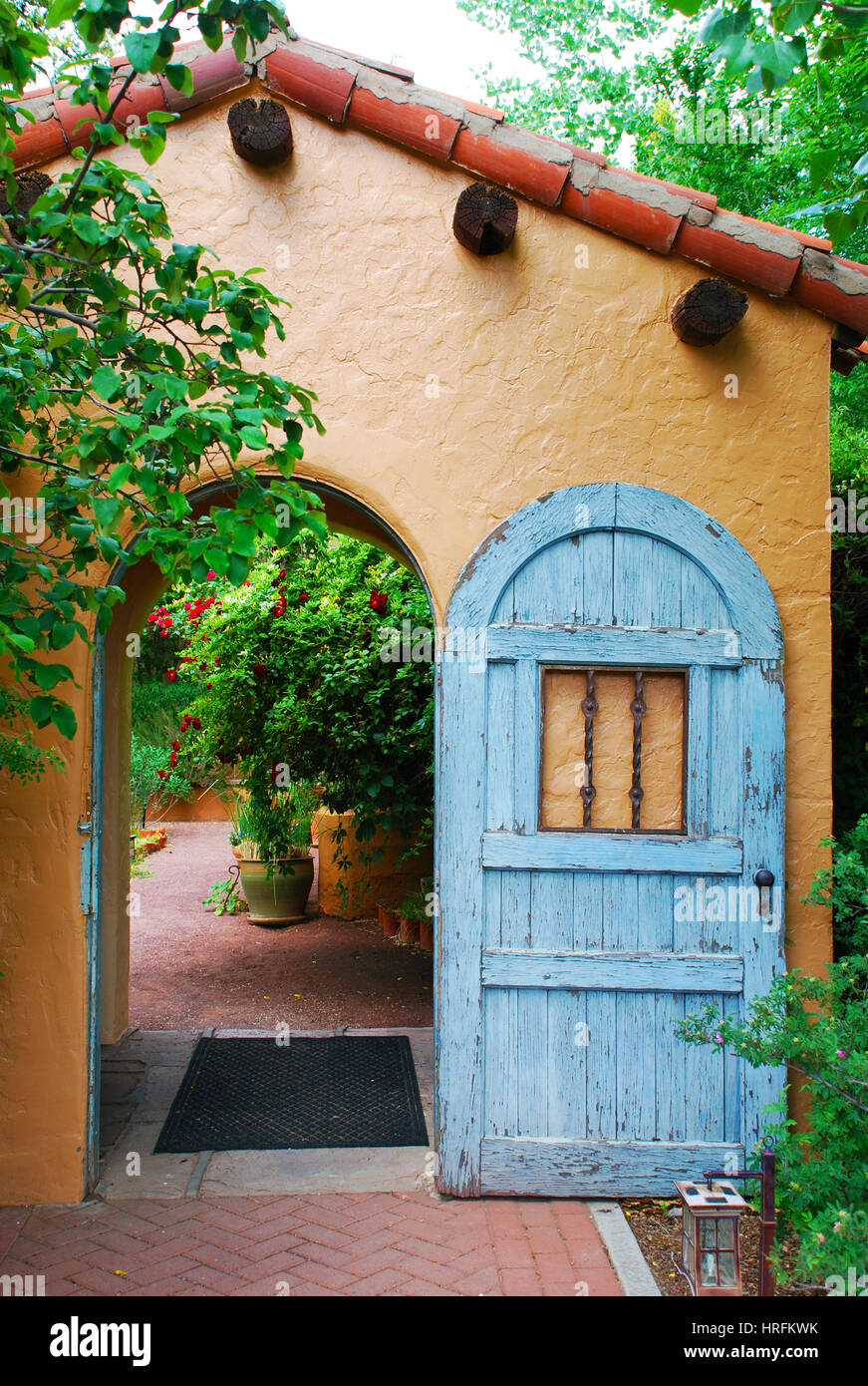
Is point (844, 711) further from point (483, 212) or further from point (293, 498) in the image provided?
point (293, 498)

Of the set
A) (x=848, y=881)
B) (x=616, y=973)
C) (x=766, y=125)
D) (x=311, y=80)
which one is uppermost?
(x=766, y=125)

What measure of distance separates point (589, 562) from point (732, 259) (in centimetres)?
135

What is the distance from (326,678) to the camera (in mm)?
6594

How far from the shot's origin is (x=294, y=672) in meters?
7.00

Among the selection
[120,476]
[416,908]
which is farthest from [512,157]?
[416,908]

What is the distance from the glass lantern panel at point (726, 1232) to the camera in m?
3.07

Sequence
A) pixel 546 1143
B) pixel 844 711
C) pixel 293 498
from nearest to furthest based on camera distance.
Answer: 1. pixel 293 498
2. pixel 546 1143
3. pixel 844 711

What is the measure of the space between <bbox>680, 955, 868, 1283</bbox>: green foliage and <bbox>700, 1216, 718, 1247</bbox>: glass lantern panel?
26cm

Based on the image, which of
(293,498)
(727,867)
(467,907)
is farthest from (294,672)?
(293,498)

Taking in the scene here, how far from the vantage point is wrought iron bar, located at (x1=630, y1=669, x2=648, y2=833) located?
13.0 ft

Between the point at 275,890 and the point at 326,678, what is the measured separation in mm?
3182

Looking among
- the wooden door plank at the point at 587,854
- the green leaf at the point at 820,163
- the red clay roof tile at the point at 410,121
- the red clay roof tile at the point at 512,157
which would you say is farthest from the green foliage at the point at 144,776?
the green leaf at the point at 820,163

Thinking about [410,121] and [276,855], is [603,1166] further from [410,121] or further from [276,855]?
[276,855]

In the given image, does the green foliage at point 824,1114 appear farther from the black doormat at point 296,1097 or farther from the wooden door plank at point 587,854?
the black doormat at point 296,1097
